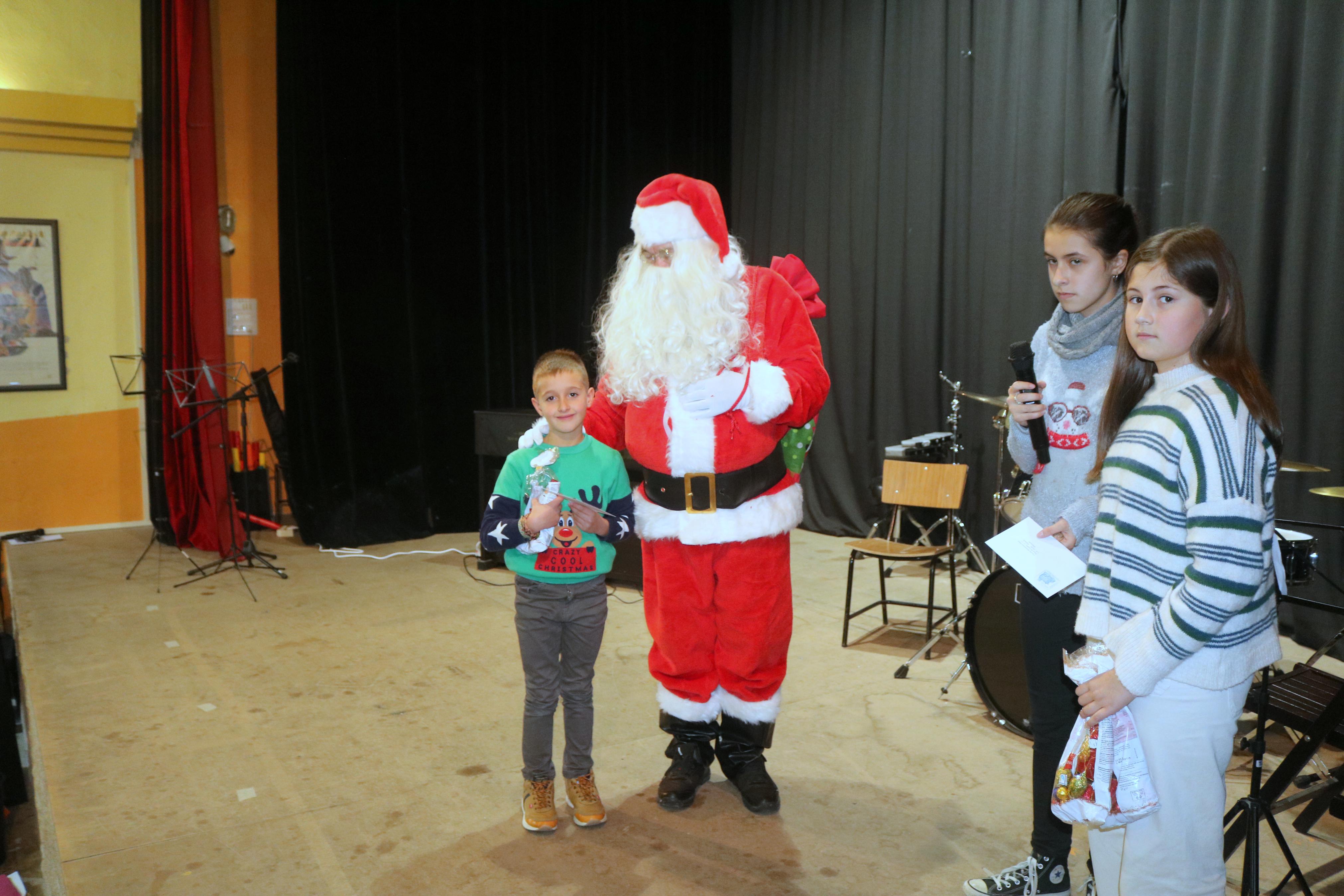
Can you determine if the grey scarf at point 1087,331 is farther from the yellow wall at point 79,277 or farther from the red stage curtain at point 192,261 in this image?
the yellow wall at point 79,277

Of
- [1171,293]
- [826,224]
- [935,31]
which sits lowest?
[1171,293]

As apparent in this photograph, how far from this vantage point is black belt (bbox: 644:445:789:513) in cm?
218

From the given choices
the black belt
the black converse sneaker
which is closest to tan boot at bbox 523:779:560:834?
the black belt

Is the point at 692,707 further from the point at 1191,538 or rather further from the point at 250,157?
the point at 250,157

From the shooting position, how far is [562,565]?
7.14 ft

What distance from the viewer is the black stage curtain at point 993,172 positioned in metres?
3.76

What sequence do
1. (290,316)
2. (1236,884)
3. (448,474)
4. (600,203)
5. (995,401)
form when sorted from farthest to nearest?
(600,203)
(448,474)
(290,316)
(995,401)
(1236,884)

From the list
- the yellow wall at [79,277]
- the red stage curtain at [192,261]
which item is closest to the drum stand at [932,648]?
the red stage curtain at [192,261]

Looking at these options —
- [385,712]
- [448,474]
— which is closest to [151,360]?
[448,474]

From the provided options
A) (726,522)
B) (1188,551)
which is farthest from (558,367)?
(1188,551)

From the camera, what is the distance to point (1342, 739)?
79.6 inches

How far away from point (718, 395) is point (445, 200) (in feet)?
15.2

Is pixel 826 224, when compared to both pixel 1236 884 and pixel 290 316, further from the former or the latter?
pixel 1236 884

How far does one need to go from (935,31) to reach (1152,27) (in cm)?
129
